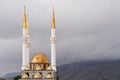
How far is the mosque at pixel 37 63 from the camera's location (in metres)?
84.8

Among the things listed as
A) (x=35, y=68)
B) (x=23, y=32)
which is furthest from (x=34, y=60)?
(x=23, y=32)

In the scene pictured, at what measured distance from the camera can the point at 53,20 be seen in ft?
300

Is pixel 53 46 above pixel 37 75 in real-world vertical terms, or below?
above

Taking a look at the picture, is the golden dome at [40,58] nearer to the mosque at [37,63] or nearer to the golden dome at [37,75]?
the mosque at [37,63]

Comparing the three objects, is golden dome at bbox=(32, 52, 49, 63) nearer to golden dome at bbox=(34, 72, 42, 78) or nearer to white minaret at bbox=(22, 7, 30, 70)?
white minaret at bbox=(22, 7, 30, 70)

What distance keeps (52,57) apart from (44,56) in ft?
12.0

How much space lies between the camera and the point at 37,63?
88500 millimetres

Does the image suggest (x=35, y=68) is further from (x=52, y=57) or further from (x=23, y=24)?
(x=23, y=24)

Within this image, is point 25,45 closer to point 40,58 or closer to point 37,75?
point 40,58

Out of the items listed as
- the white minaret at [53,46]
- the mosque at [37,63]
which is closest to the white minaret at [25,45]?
the mosque at [37,63]

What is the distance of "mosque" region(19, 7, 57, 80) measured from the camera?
84750mm

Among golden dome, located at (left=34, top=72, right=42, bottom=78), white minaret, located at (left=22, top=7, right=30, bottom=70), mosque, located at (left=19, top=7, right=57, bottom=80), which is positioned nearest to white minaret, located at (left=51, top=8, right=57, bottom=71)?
mosque, located at (left=19, top=7, right=57, bottom=80)

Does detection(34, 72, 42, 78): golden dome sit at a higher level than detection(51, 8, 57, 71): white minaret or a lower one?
lower

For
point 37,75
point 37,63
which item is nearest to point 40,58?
point 37,63
